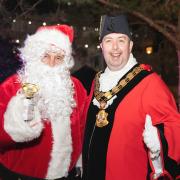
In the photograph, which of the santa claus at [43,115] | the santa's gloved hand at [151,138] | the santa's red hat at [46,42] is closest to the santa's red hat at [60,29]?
the santa's red hat at [46,42]

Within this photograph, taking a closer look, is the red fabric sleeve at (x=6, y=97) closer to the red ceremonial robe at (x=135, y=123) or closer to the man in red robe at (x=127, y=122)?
the man in red robe at (x=127, y=122)

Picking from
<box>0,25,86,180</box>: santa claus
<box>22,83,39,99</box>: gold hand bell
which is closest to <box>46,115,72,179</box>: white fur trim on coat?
<box>0,25,86,180</box>: santa claus

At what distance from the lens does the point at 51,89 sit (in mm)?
4145

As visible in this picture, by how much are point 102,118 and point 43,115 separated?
66 centimetres

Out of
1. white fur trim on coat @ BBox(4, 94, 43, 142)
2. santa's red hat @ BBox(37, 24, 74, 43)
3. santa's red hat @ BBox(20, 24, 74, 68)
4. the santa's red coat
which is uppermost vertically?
santa's red hat @ BBox(37, 24, 74, 43)

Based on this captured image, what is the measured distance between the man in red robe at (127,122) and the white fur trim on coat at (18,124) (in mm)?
597

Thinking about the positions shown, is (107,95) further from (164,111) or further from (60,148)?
(60,148)

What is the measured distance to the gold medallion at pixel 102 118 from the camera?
3706 mm

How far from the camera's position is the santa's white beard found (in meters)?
4.01

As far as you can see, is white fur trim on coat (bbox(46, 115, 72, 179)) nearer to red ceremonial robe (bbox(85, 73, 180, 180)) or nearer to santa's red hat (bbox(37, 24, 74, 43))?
red ceremonial robe (bbox(85, 73, 180, 180))

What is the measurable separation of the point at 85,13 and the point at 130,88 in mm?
8013

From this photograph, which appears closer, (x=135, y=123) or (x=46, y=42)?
(x=135, y=123)

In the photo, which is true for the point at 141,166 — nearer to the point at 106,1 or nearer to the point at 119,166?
the point at 119,166

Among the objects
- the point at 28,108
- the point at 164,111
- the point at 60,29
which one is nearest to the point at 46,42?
the point at 60,29
